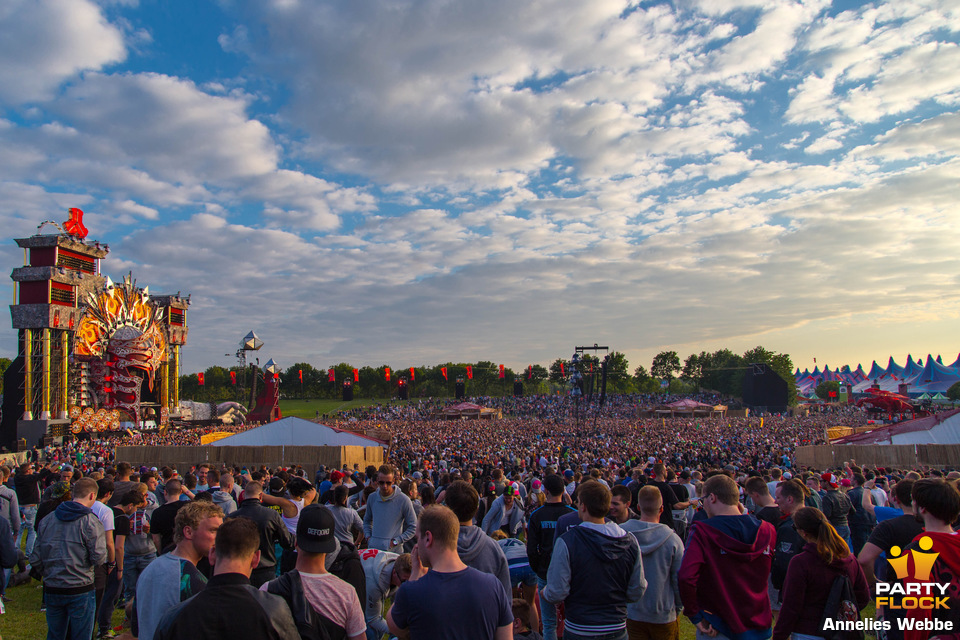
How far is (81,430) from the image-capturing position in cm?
4378

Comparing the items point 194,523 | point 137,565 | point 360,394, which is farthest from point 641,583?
point 360,394

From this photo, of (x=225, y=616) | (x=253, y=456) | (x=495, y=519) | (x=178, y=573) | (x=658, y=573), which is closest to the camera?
(x=225, y=616)

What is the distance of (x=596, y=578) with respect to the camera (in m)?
3.73

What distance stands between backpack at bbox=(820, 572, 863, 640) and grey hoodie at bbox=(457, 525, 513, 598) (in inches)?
82.0

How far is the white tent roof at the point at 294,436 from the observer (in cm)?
2453

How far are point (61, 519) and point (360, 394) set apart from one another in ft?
421

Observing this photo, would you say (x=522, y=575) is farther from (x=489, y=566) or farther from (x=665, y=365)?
(x=665, y=365)

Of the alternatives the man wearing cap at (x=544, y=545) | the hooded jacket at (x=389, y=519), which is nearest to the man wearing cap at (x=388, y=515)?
the hooded jacket at (x=389, y=519)

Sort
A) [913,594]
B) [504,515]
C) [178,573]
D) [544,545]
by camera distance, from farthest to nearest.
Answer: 1. [504,515]
2. [544,545]
3. [913,594]
4. [178,573]

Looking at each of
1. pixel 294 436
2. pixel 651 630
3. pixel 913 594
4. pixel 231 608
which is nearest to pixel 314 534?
pixel 231 608

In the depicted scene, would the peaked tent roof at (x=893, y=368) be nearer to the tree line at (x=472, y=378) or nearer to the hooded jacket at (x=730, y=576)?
the tree line at (x=472, y=378)

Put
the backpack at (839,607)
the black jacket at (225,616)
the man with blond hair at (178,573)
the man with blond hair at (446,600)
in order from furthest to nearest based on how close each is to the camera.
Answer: the backpack at (839,607) < the man with blond hair at (178,573) < the man with blond hair at (446,600) < the black jacket at (225,616)

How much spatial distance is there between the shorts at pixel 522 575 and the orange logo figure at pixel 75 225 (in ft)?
177

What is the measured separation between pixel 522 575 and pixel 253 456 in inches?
760
